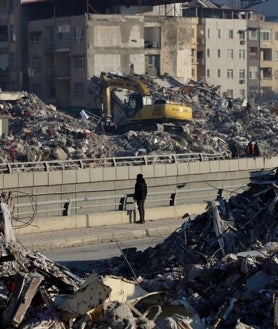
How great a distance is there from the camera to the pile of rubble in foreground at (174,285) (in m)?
13.9

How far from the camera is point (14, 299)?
1396 cm

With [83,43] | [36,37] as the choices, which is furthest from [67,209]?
[36,37]

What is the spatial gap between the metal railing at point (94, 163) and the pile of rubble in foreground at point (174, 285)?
42.6 feet

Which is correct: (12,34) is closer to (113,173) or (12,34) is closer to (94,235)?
(113,173)

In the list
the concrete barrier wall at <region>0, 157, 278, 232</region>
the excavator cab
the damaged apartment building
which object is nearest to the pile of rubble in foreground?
the concrete barrier wall at <region>0, 157, 278, 232</region>

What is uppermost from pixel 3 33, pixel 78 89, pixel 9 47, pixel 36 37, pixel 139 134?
pixel 3 33

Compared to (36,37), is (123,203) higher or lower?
lower

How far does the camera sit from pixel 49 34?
287 feet

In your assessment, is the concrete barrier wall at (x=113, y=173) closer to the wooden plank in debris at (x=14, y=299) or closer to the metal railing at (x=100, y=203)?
the metal railing at (x=100, y=203)

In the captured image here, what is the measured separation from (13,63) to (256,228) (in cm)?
7146

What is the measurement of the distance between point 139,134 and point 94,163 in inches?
785

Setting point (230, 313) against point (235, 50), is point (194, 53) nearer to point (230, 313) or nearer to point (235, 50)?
point (235, 50)

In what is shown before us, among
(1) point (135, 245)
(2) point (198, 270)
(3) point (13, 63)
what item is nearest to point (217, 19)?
(3) point (13, 63)

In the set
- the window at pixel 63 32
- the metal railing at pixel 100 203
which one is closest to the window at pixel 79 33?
the window at pixel 63 32
